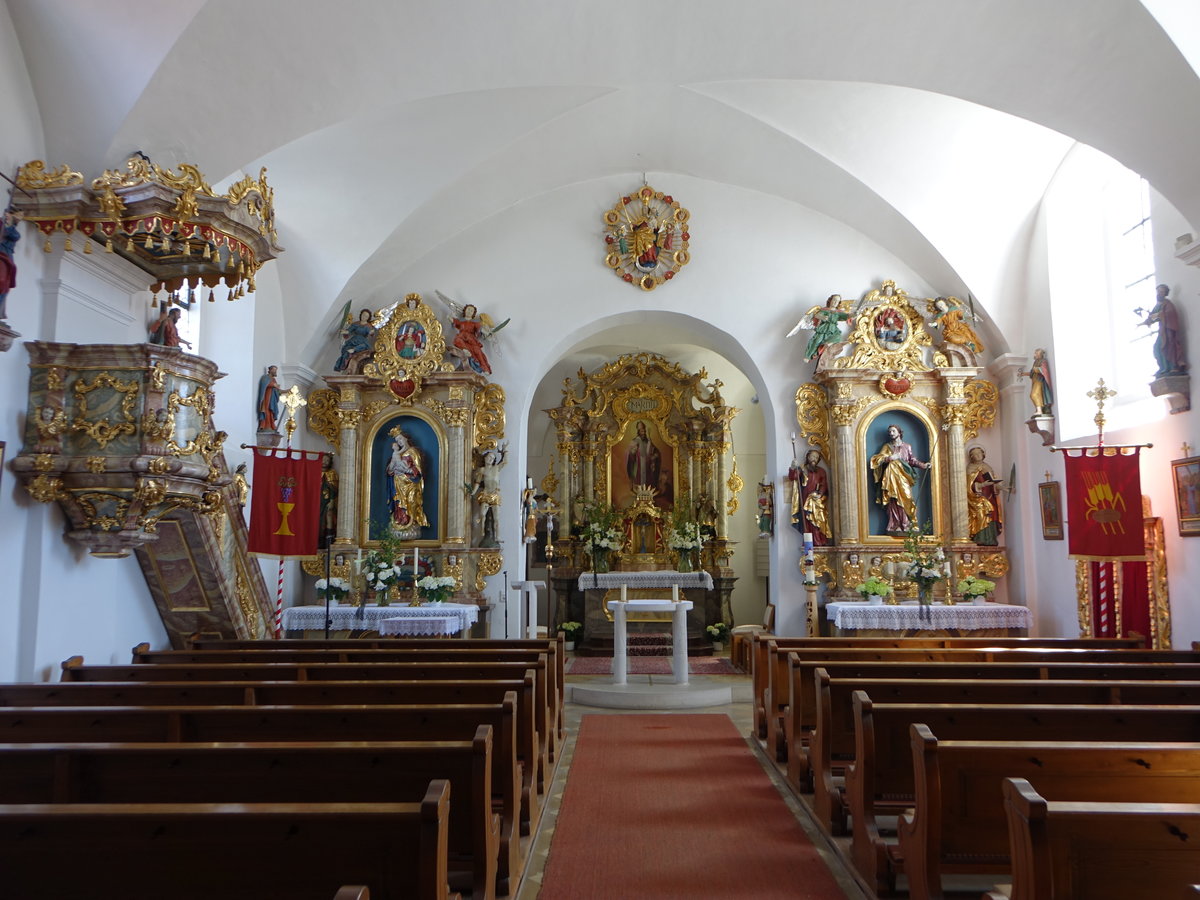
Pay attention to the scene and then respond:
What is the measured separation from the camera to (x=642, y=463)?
18.6 m

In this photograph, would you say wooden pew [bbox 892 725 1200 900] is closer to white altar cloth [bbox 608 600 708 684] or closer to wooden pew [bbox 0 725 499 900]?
wooden pew [bbox 0 725 499 900]

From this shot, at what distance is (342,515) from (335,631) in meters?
1.77

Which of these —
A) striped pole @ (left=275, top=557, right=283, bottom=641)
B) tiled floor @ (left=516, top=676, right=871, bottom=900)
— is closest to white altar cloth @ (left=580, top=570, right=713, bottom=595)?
tiled floor @ (left=516, top=676, right=871, bottom=900)

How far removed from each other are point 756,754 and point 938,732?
3430 mm

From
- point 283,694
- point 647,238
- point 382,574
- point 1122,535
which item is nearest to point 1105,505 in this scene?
point 1122,535

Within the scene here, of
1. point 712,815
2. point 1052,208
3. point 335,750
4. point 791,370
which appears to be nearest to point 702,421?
point 791,370

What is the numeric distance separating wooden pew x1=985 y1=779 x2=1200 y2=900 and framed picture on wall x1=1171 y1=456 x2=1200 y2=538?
7302 mm

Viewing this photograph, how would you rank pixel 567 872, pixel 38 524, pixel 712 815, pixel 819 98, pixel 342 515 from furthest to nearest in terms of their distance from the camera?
pixel 342 515
pixel 819 98
pixel 38 524
pixel 712 815
pixel 567 872

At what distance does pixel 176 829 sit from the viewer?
2.68 metres

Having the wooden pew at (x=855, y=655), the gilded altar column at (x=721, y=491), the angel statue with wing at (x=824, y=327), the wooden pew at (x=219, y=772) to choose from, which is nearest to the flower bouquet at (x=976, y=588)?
the angel statue with wing at (x=824, y=327)

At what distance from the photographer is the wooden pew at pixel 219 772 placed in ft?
11.7

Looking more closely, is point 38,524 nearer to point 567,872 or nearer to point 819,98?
point 567,872

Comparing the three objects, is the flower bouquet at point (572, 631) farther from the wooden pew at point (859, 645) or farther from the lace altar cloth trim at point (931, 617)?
the wooden pew at point (859, 645)

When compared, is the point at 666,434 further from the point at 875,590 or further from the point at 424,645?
the point at 424,645
